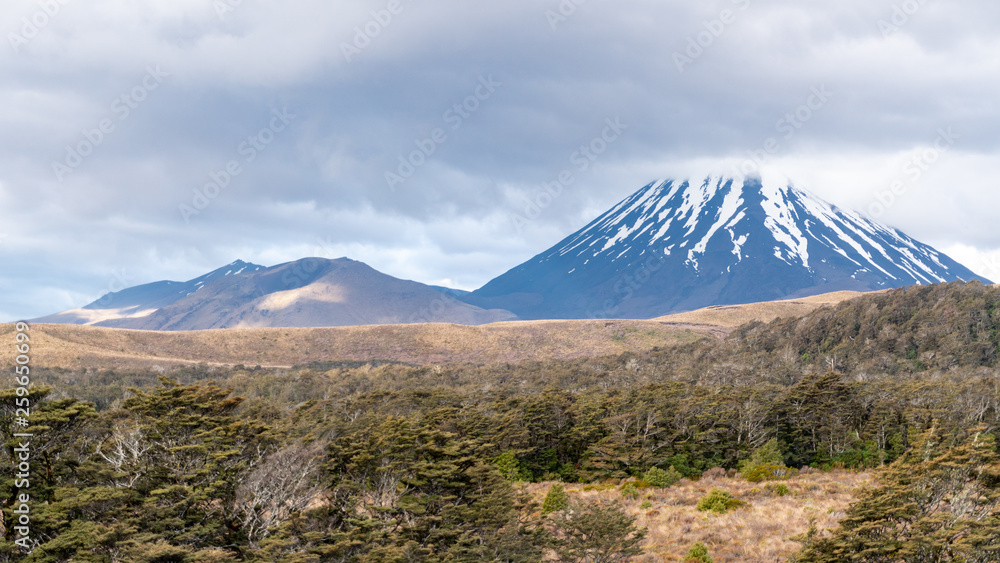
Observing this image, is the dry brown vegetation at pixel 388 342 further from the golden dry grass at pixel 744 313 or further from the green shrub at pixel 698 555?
the green shrub at pixel 698 555

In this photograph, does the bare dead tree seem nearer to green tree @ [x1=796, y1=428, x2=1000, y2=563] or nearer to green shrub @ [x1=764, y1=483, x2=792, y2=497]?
green tree @ [x1=796, y1=428, x2=1000, y2=563]

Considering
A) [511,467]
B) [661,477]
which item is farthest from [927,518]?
[511,467]

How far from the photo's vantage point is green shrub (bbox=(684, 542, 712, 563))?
2588cm

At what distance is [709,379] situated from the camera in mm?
65562

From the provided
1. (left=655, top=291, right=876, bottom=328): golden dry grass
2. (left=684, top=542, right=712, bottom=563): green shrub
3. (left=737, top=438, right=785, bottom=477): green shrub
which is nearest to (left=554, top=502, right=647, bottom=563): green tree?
(left=684, top=542, right=712, bottom=563): green shrub

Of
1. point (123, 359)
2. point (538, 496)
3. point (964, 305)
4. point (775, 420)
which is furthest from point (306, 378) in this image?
point (964, 305)

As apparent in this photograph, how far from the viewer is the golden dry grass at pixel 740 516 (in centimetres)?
2720

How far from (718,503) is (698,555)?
25.4 ft

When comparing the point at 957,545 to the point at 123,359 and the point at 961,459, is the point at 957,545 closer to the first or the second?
the point at 961,459

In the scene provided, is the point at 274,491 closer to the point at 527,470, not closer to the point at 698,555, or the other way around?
the point at 698,555

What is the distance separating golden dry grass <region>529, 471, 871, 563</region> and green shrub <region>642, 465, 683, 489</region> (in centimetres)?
54

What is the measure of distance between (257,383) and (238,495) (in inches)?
2160

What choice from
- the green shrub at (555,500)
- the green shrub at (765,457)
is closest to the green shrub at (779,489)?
the green shrub at (765,457)

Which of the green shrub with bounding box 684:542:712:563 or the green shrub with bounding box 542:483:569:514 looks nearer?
the green shrub with bounding box 684:542:712:563
